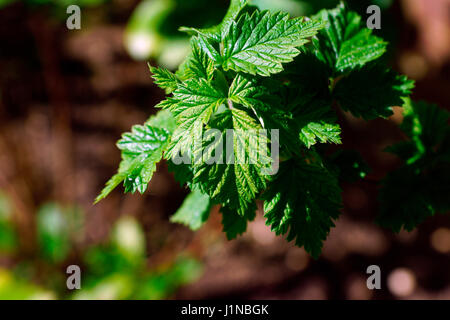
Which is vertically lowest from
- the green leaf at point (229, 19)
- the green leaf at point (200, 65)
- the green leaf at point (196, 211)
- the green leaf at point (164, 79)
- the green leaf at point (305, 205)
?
the green leaf at point (305, 205)

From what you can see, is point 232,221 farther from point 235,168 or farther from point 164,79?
point 164,79

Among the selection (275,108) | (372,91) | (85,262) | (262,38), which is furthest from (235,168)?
(85,262)

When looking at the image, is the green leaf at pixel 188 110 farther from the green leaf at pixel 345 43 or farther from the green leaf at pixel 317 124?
the green leaf at pixel 345 43

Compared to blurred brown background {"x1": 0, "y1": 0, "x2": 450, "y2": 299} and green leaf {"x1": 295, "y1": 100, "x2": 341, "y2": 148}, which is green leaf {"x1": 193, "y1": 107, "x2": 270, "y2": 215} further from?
blurred brown background {"x1": 0, "y1": 0, "x2": 450, "y2": 299}

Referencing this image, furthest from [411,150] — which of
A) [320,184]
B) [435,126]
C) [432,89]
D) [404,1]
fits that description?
[404,1]

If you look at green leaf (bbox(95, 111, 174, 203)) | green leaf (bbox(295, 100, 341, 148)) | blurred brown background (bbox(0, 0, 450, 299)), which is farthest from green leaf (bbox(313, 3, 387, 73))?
blurred brown background (bbox(0, 0, 450, 299))

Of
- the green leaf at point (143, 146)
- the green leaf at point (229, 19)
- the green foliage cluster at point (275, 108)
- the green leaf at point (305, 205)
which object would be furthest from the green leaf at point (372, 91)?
the green leaf at point (143, 146)
